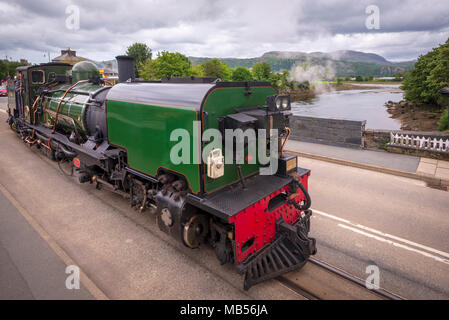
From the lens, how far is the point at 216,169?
3930mm

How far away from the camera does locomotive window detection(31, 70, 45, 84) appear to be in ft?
32.8

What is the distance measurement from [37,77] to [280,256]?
35.1 ft

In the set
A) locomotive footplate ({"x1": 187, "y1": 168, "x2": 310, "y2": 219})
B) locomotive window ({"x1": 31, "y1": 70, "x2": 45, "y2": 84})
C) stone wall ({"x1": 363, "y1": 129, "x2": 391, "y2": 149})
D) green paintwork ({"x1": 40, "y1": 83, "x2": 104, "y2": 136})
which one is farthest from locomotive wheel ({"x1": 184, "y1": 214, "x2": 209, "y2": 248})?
A: stone wall ({"x1": 363, "y1": 129, "x2": 391, "y2": 149})

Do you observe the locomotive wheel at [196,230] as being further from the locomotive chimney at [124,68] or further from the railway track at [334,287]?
the locomotive chimney at [124,68]

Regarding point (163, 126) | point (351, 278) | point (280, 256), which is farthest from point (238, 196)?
point (351, 278)

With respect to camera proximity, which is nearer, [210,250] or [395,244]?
[210,250]

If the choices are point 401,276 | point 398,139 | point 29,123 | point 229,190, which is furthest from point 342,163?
point 29,123

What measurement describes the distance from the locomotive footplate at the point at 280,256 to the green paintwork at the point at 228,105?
3.51 ft

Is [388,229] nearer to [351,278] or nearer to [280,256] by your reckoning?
[351,278]

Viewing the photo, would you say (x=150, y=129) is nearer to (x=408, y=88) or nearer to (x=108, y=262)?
(x=108, y=262)

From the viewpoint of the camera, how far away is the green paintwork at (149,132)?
13.3 ft

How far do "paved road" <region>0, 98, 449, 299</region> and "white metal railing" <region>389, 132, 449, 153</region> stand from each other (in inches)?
111

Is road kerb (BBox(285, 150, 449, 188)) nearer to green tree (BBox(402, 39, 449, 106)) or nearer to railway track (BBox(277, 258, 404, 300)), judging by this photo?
railway track (BBox(277, 258, 404, 300))

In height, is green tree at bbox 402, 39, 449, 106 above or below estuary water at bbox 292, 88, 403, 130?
above
